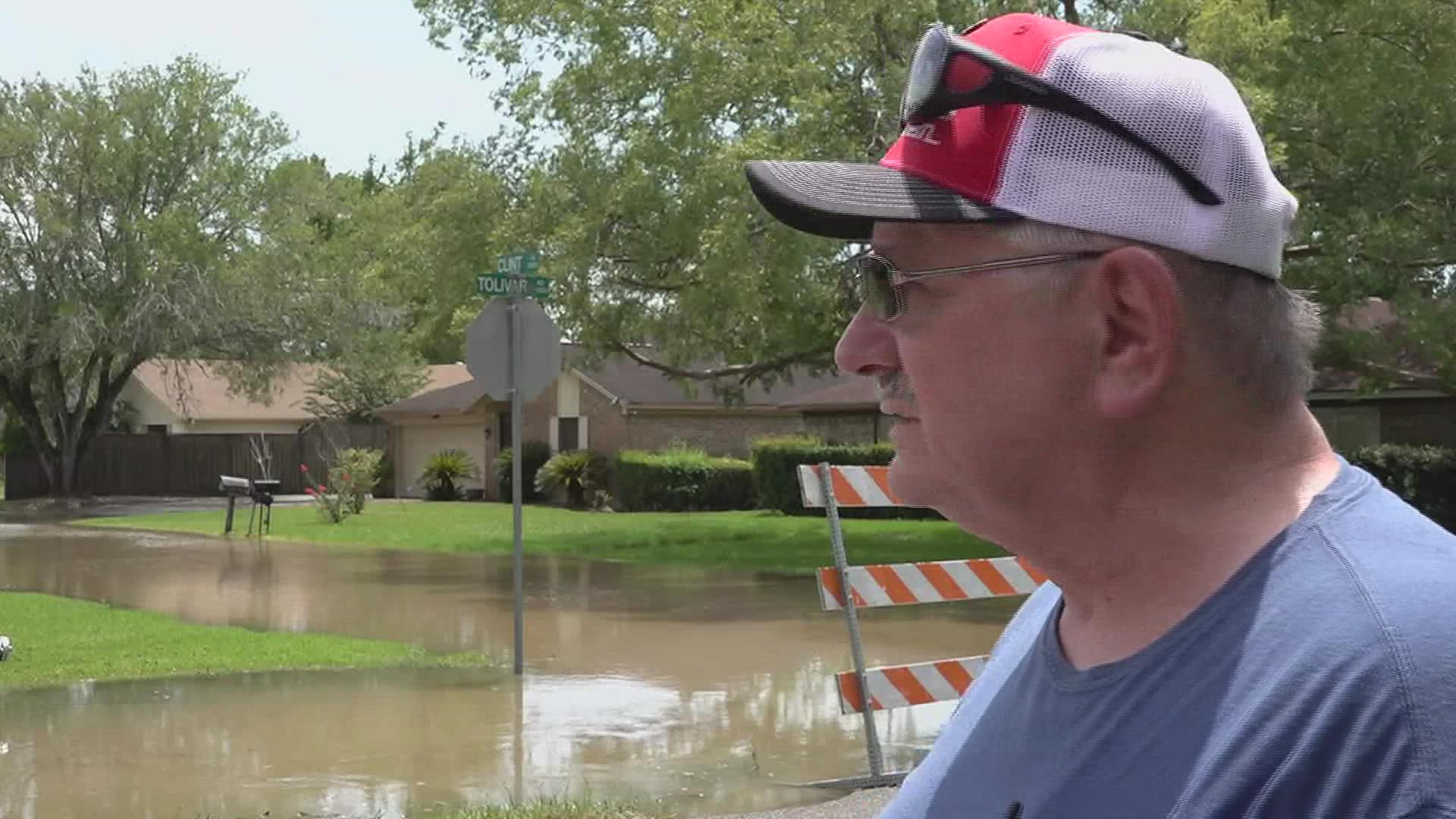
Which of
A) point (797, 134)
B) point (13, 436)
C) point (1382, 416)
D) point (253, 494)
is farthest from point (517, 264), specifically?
point (13, 436)

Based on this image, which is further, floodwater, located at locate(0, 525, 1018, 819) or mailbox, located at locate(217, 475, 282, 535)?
mailbox, located at locate(217, 475, 282, 535)

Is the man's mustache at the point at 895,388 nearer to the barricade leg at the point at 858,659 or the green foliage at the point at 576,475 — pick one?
the barricade leg at the point at 858,659

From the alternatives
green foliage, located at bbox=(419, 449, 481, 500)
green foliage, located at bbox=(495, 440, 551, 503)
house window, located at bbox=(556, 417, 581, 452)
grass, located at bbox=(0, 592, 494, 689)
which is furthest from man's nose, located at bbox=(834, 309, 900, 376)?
green foliage, located at bbox=(419, 449, 481, 500)

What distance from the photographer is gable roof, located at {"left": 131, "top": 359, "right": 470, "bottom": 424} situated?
5178cm

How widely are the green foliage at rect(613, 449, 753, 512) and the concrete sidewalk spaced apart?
28.0 metres

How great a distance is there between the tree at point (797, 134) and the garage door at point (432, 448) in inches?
897

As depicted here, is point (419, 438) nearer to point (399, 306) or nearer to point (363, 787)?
point (399, 306)

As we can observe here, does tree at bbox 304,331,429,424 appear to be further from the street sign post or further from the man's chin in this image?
the man's chin

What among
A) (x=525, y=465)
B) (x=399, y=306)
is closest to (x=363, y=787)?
(x=525, y=465)

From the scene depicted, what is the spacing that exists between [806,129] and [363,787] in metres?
11.3

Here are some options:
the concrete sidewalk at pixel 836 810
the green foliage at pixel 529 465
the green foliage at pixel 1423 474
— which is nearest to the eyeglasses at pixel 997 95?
the concrete sidewalk at pixel 836 810

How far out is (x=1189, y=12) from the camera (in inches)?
711

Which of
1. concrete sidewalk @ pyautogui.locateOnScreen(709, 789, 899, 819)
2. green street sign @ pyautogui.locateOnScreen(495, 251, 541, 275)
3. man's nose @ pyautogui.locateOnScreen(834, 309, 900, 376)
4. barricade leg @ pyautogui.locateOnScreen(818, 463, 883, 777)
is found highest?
green street sign @ pyautogui.locateOnScreen(495, 251, 541, 275)

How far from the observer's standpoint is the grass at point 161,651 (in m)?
12.4
